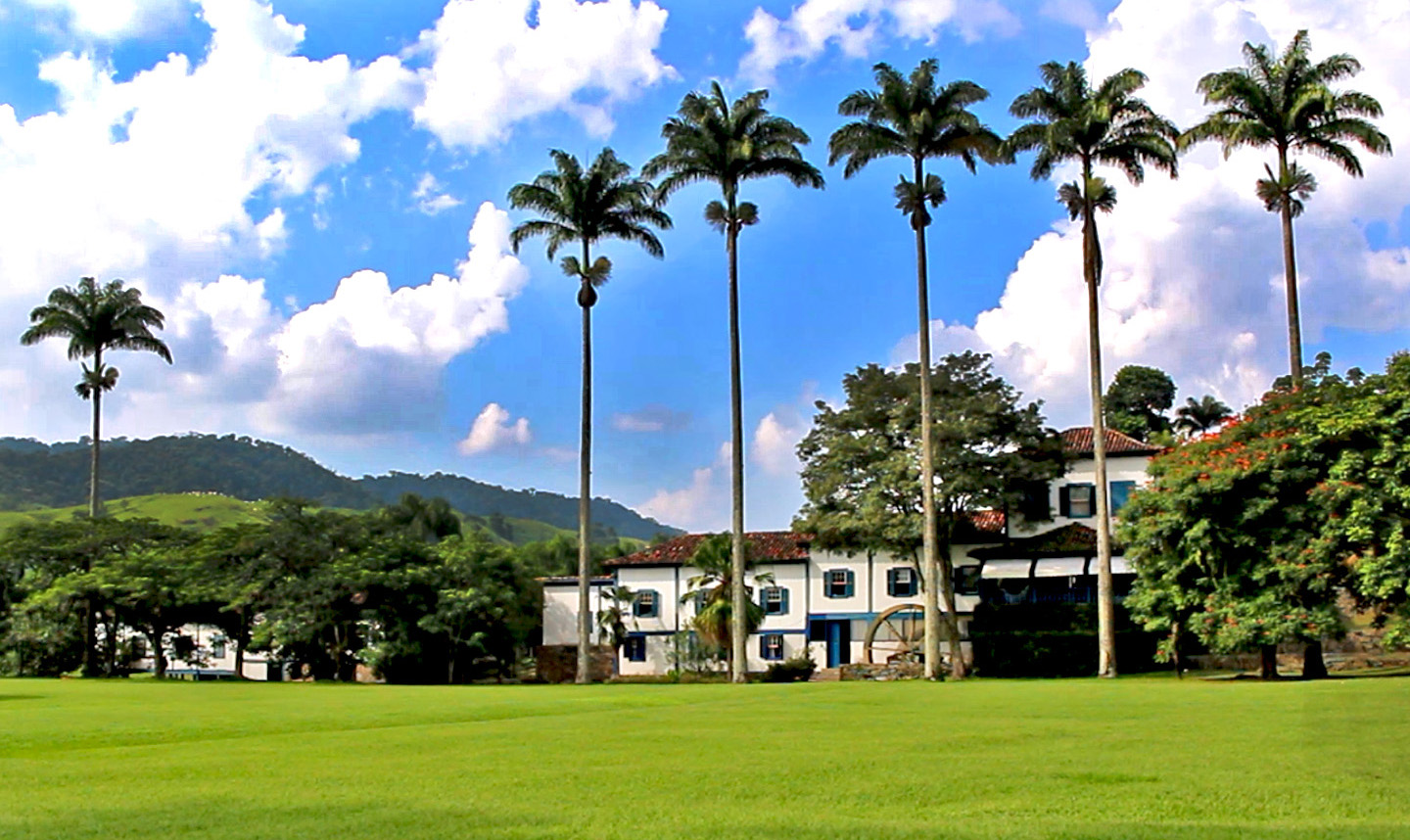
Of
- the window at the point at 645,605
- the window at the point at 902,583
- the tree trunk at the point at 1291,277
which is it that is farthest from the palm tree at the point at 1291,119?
the window at the point at 645,605

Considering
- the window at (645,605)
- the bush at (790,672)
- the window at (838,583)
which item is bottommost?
the bush at (790,672)

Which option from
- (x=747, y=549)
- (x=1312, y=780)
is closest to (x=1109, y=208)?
(x=747, y=549)

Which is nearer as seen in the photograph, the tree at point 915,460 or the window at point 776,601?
the tree at point 915,460

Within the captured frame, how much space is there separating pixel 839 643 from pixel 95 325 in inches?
1475

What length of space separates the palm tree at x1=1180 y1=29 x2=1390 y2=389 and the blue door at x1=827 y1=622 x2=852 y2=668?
2226 centimetres

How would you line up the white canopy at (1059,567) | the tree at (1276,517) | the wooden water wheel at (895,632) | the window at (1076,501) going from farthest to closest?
the wooden water wheel at (895,632)
the window at (1076,501)
the white canopy at (1059,567)
the tree at (1276,517)

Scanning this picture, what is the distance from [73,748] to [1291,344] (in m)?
39.7

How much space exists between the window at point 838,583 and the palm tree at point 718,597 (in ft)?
12.5

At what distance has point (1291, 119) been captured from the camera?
42688mm

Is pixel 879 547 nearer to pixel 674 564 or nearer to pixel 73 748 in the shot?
pixel 674 564

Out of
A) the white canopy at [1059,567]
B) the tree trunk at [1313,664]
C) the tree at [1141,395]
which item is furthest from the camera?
the tree at [1141,395]

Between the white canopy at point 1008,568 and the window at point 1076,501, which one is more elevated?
the window at point 1076,501

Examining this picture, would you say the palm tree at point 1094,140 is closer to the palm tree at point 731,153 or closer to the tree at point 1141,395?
the palm tree at point 731,153

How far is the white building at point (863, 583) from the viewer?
49.3 meters
